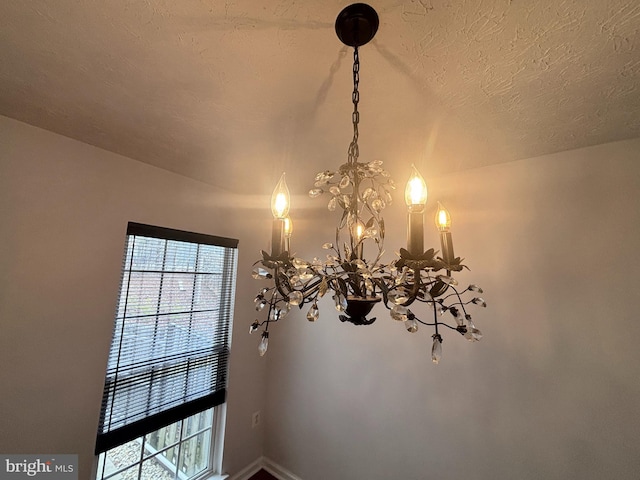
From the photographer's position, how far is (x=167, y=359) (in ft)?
5.82

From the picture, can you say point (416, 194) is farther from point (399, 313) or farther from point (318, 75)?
point (318, 75)

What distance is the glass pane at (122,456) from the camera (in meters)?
1.56

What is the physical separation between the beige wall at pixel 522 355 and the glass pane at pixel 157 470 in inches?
Answer: 42.1

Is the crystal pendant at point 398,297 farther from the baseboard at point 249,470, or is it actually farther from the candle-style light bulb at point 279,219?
the baseboard at point 249,470

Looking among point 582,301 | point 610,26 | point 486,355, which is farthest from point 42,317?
point 582,301

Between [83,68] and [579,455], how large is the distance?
2747mm

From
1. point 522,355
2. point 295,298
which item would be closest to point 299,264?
point 295,298

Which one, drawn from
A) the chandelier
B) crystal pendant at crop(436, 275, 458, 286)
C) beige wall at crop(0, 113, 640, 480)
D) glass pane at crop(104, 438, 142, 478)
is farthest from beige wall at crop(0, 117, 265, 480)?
crystal pendant at crop(436, 275, 458, 286)

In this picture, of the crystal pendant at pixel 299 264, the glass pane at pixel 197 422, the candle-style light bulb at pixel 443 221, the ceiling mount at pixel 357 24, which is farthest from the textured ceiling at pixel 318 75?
the glass pane at pixel 197 422

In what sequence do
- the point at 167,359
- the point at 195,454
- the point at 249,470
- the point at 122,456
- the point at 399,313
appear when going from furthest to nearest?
1. the point at 249,470
2. the point at 195,454
3. the point at 167,359
4. the point at 122,456
5. the point at 399,313

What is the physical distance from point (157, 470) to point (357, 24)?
2735 millimetres

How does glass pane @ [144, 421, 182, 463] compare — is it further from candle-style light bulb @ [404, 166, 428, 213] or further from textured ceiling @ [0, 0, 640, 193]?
candle-style light bulb @ [404, 166, 428, 213]

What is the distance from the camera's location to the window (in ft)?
5.18

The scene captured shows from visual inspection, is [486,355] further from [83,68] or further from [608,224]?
[83,68]
